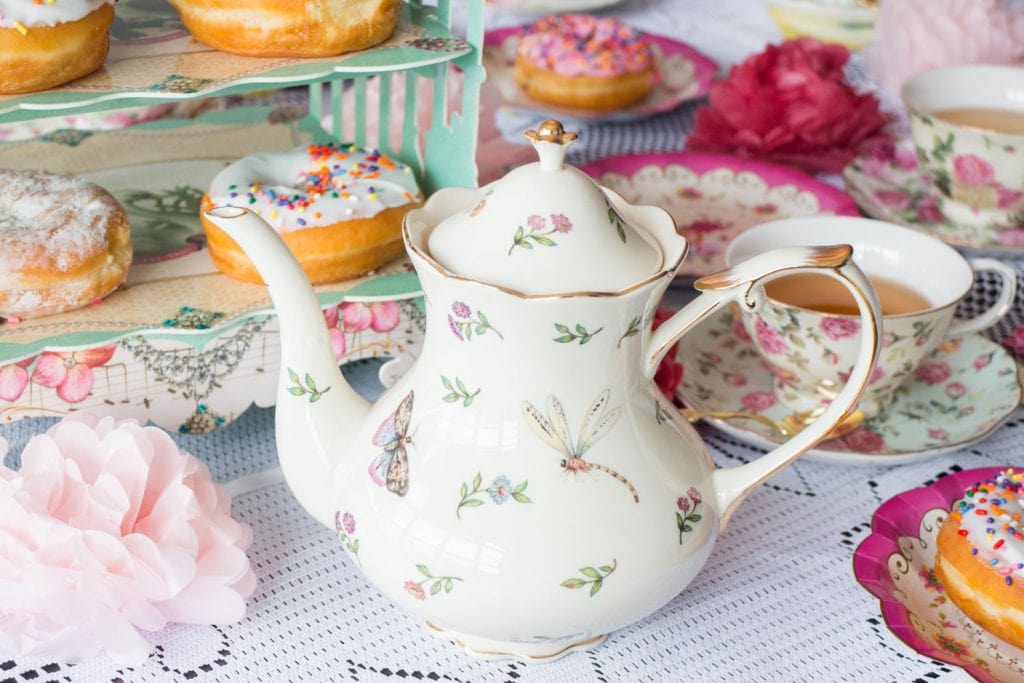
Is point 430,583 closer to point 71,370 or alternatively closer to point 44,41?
point 71,370

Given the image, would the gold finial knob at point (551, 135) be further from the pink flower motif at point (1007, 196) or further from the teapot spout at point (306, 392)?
the pink flower motif at point (1007, 196)

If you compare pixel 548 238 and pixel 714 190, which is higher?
pixel 548 238

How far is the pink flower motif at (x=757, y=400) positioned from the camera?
3.20 ft

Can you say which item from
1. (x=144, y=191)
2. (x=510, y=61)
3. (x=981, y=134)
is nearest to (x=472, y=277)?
(x=144, y=191)

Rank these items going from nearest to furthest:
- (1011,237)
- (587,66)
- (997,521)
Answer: (997,521) < (1011,237) < (587,66)

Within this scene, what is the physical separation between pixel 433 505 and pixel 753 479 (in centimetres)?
20

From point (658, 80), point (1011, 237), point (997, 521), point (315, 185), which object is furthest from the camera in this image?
point (658, 80)

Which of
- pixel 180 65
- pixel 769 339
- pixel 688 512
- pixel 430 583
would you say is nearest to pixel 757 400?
pixel 769 339

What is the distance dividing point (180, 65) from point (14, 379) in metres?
0.27

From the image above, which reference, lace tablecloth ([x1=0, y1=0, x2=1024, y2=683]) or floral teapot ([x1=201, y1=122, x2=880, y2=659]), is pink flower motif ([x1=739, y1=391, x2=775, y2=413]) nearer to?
lace tablecloth ([x1=0, y1=0, x2=1024, y2=683])

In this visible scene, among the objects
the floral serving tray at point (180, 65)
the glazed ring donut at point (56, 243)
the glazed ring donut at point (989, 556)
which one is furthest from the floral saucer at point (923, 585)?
the glazed ring donut at point (56, 243)

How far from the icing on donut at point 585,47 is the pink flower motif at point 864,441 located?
0.62 m

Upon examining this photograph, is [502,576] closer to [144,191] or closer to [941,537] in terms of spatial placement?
[941,537]

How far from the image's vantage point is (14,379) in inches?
32.3
